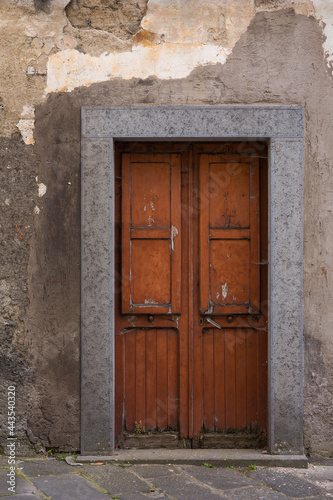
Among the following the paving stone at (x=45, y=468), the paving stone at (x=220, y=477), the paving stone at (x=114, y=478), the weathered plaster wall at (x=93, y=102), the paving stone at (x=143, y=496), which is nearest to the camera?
the paving stone at (x=143, y=496)

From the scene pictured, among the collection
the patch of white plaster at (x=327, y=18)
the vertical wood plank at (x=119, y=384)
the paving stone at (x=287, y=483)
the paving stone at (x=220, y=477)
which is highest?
the patch of white plaster at (x=327, y=18)

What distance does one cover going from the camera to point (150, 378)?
4406 millimetres

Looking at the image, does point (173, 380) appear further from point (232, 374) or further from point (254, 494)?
point (254, 494)

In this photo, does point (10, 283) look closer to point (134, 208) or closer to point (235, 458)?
point (134, 208)

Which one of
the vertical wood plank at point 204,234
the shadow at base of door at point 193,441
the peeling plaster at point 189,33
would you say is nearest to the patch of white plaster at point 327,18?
the peeling plaster at point 189,33

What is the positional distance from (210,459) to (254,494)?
586mm

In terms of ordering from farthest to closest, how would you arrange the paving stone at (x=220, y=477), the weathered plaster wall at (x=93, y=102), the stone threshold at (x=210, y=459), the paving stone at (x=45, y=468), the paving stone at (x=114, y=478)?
the weathered plaster wall at (x=93, y=102) < the stone threshold at (x=210, y=459) < the paving stone at (x=45, y=468) < the paving stone at (x=220, y=477) < the paving stone at (x=114, y=478)

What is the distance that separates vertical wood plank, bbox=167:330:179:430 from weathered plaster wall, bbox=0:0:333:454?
2.42 ft

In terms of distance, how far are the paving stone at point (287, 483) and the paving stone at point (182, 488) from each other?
1.48 feet

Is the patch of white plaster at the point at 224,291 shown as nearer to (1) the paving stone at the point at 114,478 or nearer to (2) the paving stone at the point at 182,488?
(2) the paving stone at the point at 182,488

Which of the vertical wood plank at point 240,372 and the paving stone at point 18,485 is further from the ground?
the vertical wood plank at point 240,372

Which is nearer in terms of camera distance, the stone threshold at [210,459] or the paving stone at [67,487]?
the paving stone at [67,487]

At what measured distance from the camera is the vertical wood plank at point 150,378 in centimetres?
440

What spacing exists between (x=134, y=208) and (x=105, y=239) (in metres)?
0.38
